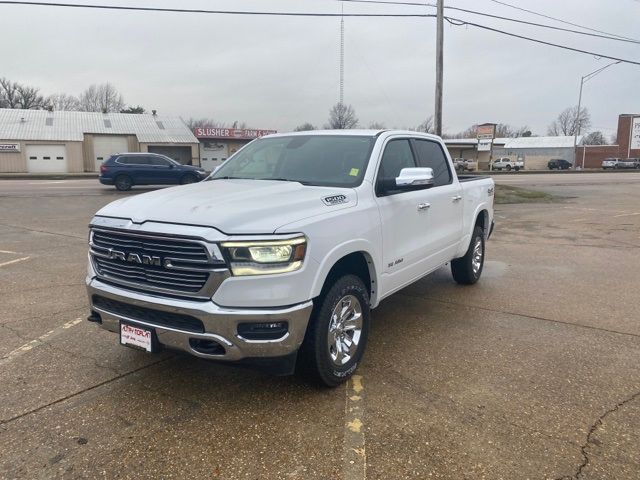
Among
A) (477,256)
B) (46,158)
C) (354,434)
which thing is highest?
(46,158)

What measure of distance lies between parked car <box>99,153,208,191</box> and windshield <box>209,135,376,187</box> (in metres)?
17.7

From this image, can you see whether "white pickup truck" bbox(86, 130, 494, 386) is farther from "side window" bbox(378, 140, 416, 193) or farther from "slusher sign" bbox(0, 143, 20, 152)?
"slusher sign" bbox(0, 143, 20, 152)

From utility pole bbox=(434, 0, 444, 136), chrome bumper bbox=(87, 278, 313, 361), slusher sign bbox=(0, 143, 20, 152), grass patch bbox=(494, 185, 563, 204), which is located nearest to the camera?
chrome bumper bbox=(87, 278, 313, 361)

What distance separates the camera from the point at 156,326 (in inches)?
129

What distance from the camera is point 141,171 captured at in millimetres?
22750

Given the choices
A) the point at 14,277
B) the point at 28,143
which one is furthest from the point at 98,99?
the point at 14,277

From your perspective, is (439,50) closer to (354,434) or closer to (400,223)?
(400,223)

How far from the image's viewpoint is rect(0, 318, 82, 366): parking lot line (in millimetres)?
4277

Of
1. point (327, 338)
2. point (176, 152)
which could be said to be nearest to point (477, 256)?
point (327, 338)

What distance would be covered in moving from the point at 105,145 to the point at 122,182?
28.0m

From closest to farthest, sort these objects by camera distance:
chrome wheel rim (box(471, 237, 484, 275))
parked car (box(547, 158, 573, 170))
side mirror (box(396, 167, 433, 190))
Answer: side mirror (box(396, 167, 433, 190)) → chrome wheel rim (box(471, 237, 484, 275)) → parked car (box(547, 158, 573, 170))

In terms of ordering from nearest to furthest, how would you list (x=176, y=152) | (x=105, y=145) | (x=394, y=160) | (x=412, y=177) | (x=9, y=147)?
(x=412, y=177), (x=394, y=160), (x=9, y=147), (x=105, y=145), (x=176, y=152)

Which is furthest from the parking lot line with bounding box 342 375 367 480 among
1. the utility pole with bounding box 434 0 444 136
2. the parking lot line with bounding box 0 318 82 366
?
the utility pole with bounding box 434 0 444 136

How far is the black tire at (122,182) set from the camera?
74.0ft
